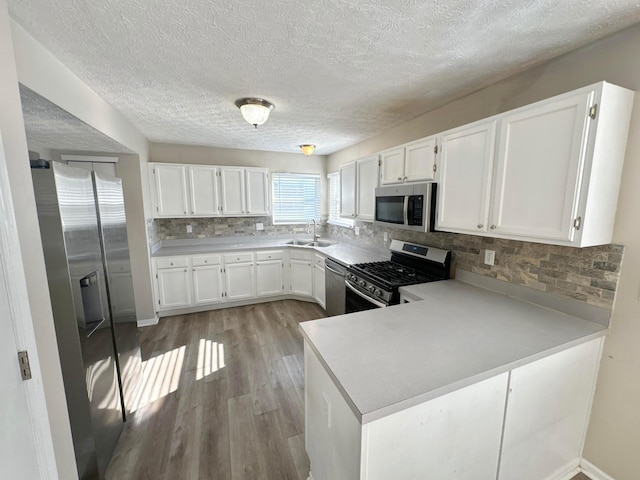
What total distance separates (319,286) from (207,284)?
1614 millimetres

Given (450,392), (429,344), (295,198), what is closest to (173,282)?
(295,198)

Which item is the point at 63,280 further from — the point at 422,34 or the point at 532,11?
the point at 532,11

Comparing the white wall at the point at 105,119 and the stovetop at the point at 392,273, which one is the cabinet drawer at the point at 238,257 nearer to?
the white wall at the point at 105,119

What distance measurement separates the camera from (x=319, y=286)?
3.83 m

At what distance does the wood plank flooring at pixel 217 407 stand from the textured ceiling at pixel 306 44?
245cm

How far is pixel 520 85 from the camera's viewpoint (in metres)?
1.75

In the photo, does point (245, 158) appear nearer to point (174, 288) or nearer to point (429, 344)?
point (174, 288)

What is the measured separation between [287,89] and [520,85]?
163 cm

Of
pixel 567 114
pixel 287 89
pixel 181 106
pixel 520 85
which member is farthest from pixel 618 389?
pixel 181 106

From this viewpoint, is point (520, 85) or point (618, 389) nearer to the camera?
point (618, 389)

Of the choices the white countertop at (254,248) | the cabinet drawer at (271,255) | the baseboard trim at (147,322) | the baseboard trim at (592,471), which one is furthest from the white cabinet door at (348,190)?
the baseboard trim at (147,322)

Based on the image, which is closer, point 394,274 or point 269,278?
point 394,274

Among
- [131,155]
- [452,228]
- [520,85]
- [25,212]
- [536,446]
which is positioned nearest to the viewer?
[25,212]

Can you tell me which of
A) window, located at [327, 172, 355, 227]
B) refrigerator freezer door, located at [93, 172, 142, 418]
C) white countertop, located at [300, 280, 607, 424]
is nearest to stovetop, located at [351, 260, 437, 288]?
white countertop, located at [300, 280, 607, 424]
